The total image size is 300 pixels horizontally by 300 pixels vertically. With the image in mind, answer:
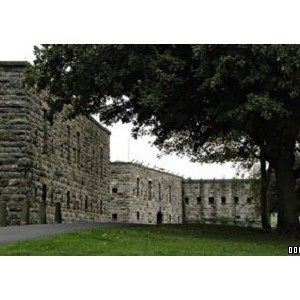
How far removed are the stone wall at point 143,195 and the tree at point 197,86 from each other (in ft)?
105

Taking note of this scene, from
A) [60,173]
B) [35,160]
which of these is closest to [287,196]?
[35,160]

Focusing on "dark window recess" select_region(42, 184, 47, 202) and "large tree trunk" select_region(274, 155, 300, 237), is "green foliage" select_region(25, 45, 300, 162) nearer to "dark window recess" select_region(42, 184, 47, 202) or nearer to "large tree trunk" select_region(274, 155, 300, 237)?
"large tree trunk" select_region(274, 155, 300, 237)

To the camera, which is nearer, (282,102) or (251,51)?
(251,51)

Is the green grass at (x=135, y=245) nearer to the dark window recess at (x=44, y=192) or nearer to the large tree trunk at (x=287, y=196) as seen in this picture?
the large tree trunk at (x=287, y=196)

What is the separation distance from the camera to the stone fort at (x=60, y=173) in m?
24.9

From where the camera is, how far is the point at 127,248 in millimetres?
13227

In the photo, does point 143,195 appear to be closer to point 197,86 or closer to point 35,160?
point 35,160

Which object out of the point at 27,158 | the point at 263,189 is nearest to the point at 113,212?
the point at 263,189

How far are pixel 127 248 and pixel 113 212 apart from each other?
133ft

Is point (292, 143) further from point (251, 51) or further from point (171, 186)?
point (171, 186)

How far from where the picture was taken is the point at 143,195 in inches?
2240

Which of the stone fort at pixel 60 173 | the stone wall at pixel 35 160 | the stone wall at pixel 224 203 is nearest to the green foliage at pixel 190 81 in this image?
the stone wall at pixel 35 160

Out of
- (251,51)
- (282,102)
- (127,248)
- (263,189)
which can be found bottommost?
(127,248)

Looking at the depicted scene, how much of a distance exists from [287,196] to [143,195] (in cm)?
3626
